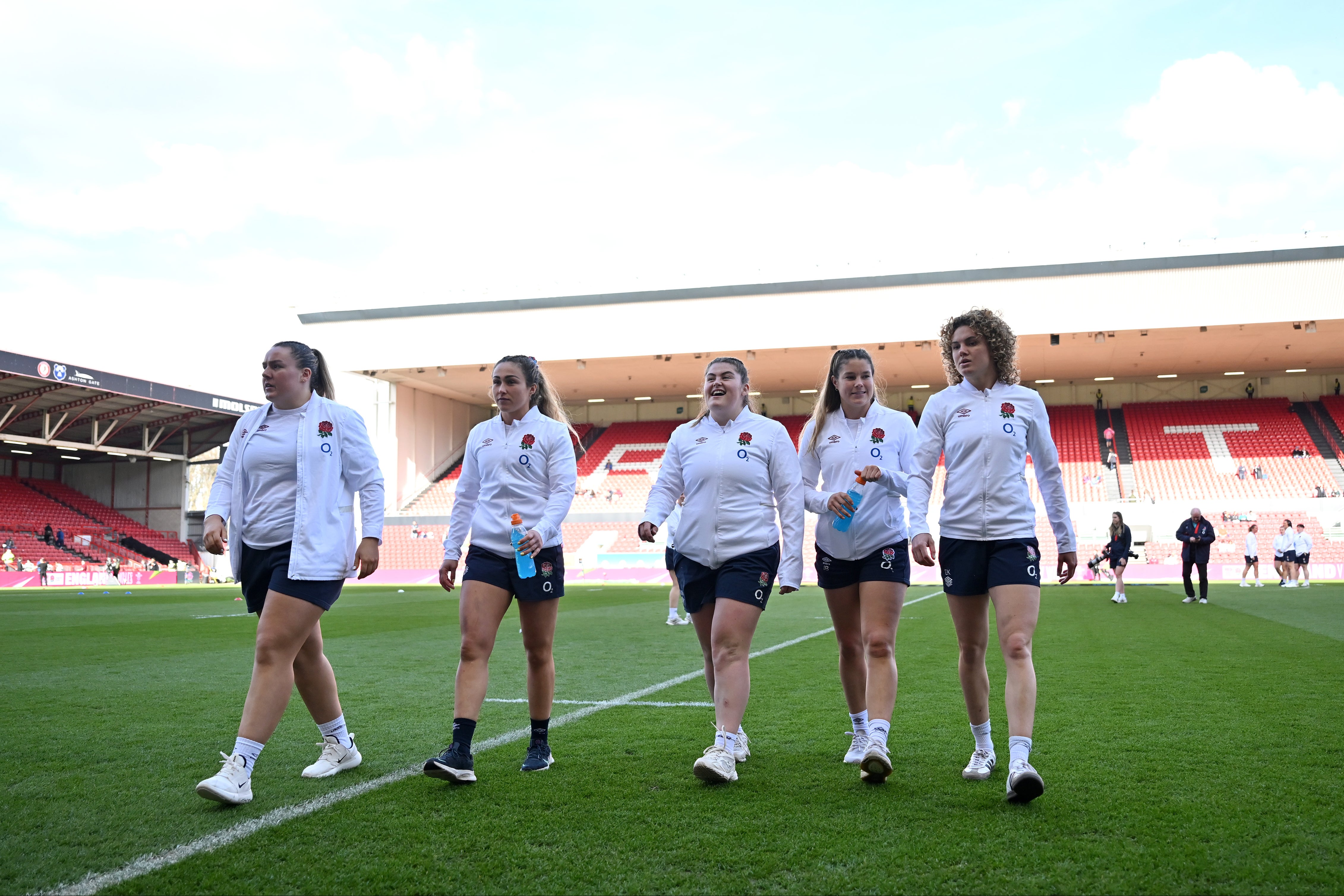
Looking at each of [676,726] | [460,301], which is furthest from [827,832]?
[460,301]

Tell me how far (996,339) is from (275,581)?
3.16 meters

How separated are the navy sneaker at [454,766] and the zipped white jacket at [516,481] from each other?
0.85m

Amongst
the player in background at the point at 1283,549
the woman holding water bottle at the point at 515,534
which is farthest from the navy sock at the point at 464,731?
the player in background at the point at 1283,549

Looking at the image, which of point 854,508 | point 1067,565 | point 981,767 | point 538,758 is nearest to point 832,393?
point 854,508

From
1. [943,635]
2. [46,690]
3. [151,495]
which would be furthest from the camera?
[151,495]

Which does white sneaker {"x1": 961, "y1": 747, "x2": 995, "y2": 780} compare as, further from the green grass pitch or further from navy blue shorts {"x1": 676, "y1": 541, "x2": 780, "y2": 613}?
navy blue shorts {"x1": 676, "y1": 541, "x2": 780, "y2": 613}

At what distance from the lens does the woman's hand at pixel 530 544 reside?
415cm

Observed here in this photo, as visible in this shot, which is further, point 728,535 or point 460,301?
point 460,301

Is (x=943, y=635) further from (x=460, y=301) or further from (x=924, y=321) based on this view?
(x=460, y=301)

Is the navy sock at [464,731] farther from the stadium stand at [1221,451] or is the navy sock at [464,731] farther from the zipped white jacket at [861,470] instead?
the stadium stand at [1221,451]

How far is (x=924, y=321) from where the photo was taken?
A: 33062 mm

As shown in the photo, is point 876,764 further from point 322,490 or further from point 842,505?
point 322,490

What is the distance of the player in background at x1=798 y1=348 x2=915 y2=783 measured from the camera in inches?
167

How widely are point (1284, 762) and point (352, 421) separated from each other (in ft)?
14.3
